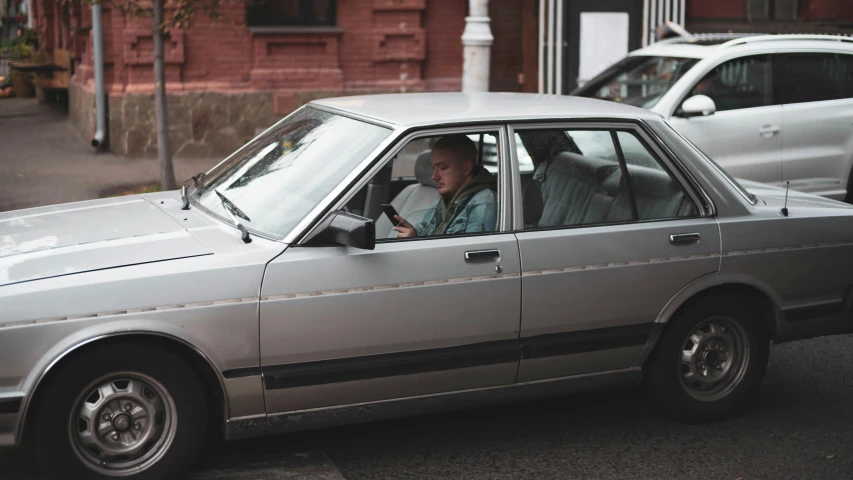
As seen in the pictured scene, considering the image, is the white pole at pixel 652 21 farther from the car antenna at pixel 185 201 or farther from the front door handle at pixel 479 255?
the front door handle at pixel 479 255

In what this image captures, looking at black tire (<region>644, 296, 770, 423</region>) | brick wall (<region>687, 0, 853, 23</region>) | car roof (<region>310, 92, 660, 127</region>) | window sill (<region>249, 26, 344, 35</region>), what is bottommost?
black tire (<region>644, 296, 770, 423</region>)

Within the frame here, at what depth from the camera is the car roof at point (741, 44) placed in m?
9.57

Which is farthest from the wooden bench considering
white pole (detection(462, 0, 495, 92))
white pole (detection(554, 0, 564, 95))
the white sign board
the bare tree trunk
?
white pole (detection(462, 0, 495, 92))

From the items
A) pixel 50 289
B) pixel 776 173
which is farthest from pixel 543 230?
pixel 776 173

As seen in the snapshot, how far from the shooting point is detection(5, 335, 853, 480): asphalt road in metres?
4.65

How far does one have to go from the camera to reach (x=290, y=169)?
193 inches

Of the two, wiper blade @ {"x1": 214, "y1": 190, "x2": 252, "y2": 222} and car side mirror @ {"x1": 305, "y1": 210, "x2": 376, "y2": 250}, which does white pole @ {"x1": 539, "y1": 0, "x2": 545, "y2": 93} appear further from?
car side mirror @ {"x1": 305, "y1": 210, "x2": 376, "y2": 250}

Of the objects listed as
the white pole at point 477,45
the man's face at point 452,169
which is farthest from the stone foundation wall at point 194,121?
the man's face at point 452,169

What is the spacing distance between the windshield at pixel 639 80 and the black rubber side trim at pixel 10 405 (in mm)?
6666

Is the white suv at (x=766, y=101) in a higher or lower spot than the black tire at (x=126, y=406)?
higher

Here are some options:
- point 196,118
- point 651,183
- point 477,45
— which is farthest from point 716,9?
point 651,183

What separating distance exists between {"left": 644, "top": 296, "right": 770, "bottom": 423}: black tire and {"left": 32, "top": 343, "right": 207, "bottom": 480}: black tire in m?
2.19

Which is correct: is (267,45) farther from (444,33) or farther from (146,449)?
(146,449)

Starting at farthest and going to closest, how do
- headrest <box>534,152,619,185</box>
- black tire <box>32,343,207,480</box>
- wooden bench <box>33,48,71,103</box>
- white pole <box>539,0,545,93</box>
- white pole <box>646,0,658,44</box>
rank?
1. wooden bench <box>33,48,71,103</box>
2. white pole <box>646,0,658,44</box>
3. white pole <box>539,0,545,93</box>
4. headrest <box>534,152,619,185</box>
5. black tire <box>32,343,207,480</box>
